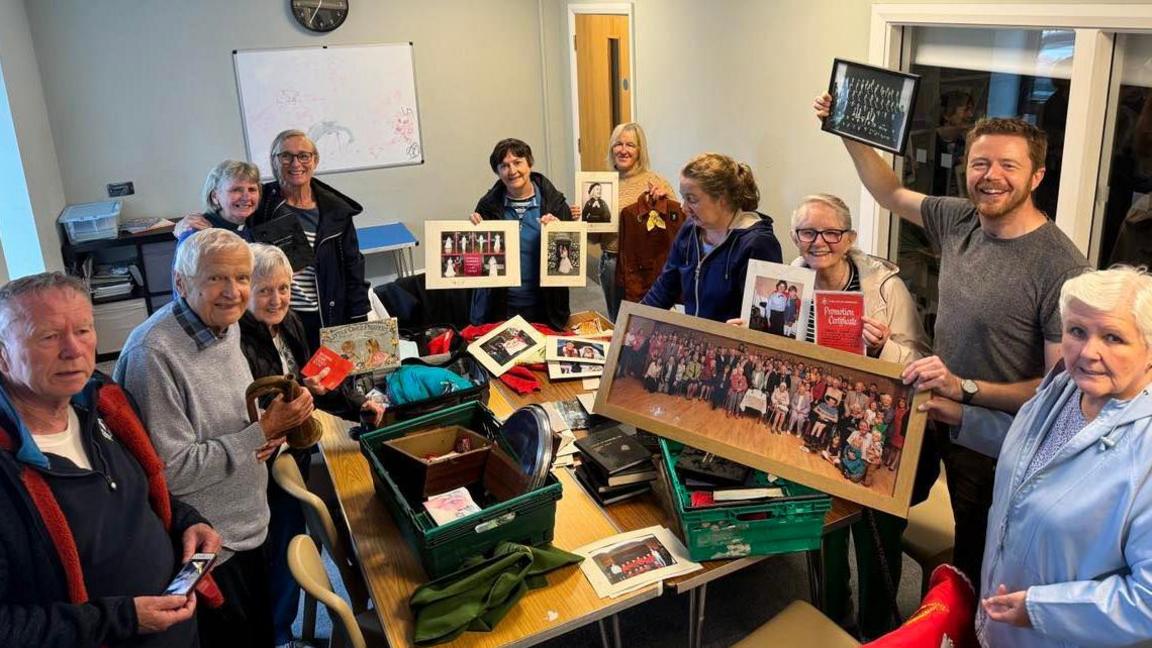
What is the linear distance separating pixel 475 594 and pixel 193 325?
3.32 ft

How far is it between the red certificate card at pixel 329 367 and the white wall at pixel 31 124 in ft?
11.0

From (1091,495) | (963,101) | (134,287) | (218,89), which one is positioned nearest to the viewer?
(1091,495)

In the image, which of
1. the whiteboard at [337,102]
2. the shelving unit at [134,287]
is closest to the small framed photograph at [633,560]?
the shelving unit at [134,287]

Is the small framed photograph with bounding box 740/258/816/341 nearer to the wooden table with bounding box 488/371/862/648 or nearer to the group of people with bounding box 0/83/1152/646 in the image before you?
the group of people with bounding box 0/83/1152/646

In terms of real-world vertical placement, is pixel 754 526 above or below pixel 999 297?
below

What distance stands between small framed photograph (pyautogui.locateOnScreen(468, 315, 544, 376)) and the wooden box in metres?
0.80

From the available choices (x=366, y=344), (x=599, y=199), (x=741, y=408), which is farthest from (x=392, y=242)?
(x=741, y=408)

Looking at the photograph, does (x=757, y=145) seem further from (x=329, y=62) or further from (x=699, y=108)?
(x=329, y=62)

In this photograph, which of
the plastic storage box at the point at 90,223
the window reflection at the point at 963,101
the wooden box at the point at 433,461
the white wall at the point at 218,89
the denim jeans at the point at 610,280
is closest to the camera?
the wooden box at the point at 433,461

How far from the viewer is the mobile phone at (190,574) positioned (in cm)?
190

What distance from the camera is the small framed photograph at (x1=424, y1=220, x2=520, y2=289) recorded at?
153 inches

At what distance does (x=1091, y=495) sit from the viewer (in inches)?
64.0

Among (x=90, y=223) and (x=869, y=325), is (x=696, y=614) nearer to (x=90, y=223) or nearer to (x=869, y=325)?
(x=869, y=325)

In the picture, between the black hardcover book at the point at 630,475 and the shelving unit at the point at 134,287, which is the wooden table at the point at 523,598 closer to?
the black hardcover book at the point at 630,475
